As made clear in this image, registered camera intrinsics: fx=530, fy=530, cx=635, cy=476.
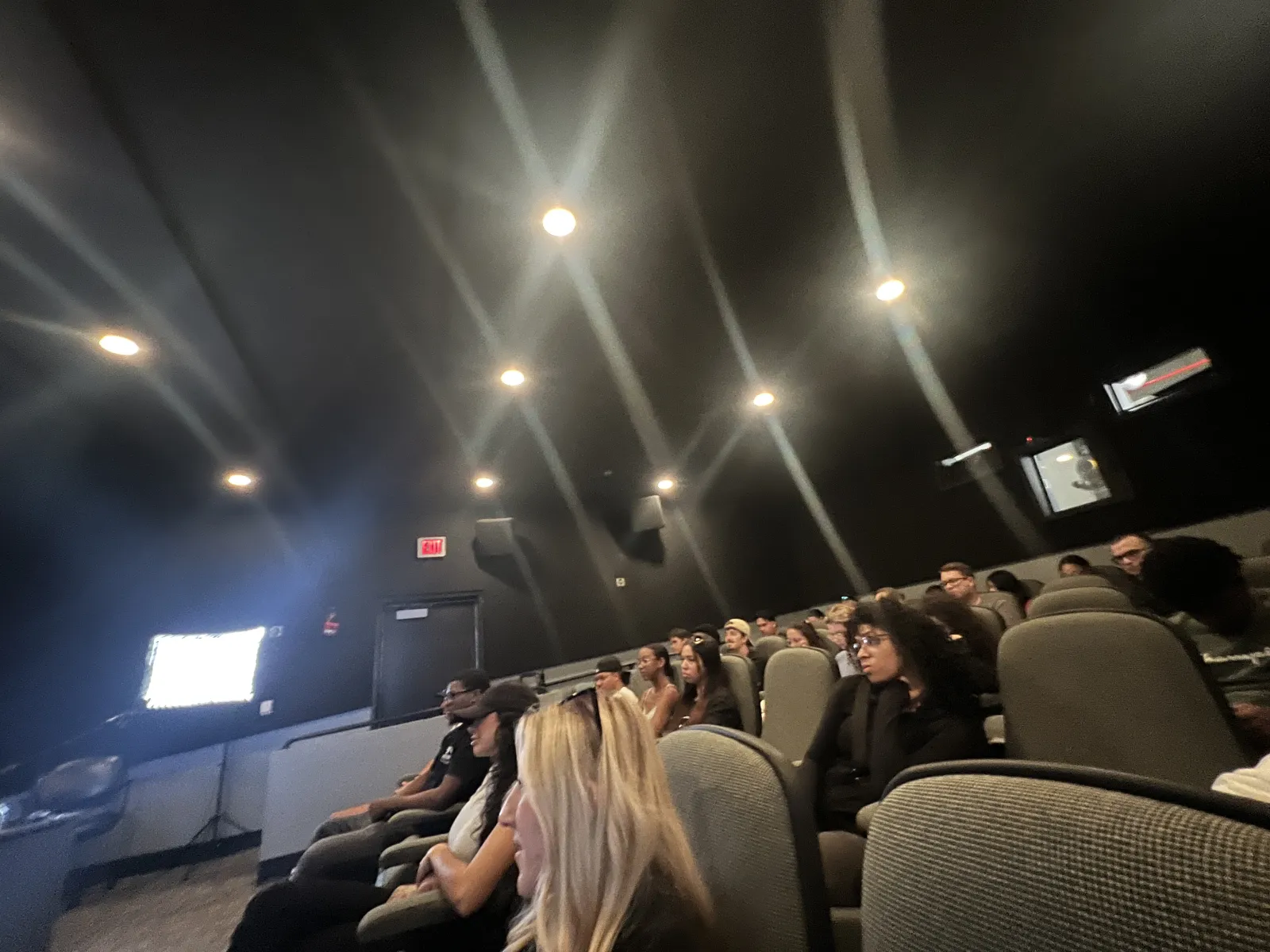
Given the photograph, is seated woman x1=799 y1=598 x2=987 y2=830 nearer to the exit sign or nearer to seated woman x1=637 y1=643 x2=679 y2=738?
seated woman x1=637 y1=643 x2=679 y2=738

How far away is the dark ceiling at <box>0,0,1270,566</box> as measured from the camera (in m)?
2.14

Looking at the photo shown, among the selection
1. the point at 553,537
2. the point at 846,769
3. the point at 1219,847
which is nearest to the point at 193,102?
the point at 1219,847

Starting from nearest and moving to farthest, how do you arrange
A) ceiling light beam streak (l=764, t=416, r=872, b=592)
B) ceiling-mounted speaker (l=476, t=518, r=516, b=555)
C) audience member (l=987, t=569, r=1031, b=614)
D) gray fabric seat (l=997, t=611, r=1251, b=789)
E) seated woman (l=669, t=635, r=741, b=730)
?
gray fabric seat (l=997, t=611, r=1251, b=789) < seated woman (l=669, t=635, r=741, b=730) < audience member (l=987, t=569, r=1031, b=614) < ceiling-mounted speaker (l=476, t=518, r=516, b=555) < ceiling light beam streak (l=764, t=416, r=872, b=592)

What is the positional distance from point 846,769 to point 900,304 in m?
3.47

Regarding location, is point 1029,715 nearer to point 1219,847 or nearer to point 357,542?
point 1219,847

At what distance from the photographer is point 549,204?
2896 millimetres

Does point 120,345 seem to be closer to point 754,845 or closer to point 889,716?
point 754,845

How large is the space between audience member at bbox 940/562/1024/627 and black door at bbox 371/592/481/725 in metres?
5.33

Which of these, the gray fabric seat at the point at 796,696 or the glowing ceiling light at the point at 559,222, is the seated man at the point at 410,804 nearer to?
the gray fabric seat at the point at 796,696

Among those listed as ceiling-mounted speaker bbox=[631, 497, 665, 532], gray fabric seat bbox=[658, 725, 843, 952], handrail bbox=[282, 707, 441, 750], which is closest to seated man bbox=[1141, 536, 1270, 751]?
gray fabric seat bbox=[658, 725, 843, 952]

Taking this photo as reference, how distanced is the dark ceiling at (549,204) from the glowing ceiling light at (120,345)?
11 cm

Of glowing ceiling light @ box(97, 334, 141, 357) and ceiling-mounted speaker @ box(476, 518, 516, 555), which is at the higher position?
glowing ceiling light @ box(97, 334, 141, 357)

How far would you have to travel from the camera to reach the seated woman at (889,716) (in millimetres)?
1851

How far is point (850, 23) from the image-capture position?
86.0 inches
